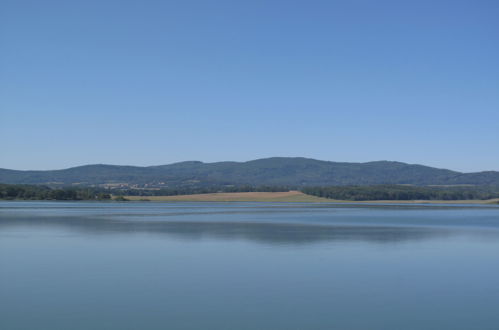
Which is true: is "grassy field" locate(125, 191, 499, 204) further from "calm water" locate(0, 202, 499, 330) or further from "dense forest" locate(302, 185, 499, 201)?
"calm water" locate(0, 202, 499, 330)

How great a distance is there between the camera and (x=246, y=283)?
16.6 metres

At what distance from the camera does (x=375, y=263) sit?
2072cm

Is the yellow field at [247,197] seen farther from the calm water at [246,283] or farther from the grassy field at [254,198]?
the calm water at [246,283]

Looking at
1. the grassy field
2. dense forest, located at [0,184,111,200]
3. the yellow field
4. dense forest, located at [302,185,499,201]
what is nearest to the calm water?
dense forest, located at [0,184,111,200]

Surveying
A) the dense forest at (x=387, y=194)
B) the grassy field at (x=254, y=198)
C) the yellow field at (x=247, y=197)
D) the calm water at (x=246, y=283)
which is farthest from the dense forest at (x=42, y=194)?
the calm water at (x=246, y=283)

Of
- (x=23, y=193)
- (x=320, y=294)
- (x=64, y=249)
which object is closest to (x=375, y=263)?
(x=320, y=294)

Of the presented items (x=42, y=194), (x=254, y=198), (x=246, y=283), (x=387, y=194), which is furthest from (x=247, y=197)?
(x=246, y=283)

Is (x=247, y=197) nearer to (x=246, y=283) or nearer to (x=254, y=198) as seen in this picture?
(x=254, y=198)

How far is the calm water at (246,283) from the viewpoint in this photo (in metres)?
12.4

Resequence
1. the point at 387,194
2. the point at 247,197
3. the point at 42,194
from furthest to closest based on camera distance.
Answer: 1. the point at 247,197
2. the point at 387,194
3. the point at 42,194

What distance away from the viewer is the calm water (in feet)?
40.5

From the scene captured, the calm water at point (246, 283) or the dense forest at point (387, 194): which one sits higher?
the dense forest at point (387, 194)

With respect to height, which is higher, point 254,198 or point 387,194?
point 387,194

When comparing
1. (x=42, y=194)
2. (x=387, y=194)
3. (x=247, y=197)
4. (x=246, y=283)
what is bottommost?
(x=246, y=283)
